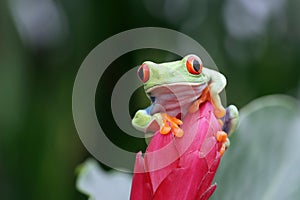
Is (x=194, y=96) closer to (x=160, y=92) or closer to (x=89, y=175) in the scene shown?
(x=160, y=92)

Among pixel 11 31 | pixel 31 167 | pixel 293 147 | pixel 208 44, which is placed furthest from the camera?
pixel 208 44

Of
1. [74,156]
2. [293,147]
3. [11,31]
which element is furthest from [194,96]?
[11,31]

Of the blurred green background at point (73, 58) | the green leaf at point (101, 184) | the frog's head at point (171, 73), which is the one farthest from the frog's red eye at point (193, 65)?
the blurred green background at point (73, 58)

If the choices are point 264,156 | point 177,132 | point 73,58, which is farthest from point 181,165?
point 73,58

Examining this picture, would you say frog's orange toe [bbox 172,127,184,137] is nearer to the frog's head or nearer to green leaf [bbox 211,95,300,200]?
the frog's head

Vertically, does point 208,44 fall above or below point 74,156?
above

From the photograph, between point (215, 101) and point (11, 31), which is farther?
point (11, 31)
